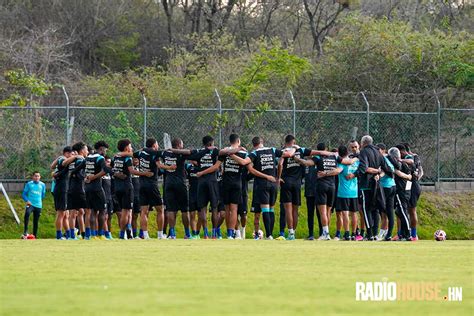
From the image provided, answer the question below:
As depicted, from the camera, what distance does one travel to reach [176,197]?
1019 inches

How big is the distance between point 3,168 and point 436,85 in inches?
560

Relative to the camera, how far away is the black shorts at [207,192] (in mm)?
25406

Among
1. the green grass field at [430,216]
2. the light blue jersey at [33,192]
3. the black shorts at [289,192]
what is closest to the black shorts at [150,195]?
the black shorts at [289,192]

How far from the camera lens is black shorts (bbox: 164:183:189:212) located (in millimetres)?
25781

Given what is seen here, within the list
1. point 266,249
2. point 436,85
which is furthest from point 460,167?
point 266,249

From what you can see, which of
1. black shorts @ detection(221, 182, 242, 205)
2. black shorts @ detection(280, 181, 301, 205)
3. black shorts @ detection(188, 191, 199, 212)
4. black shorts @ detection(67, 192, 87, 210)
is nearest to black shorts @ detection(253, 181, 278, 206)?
black shorts @ detection(280, 181, 301, 205)

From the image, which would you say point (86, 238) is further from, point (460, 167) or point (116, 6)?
point (116, 6)

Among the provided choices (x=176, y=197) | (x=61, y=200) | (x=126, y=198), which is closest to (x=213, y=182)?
(x=176, y=197)

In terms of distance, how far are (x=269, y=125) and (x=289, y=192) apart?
698 cm

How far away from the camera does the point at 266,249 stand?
18.8m

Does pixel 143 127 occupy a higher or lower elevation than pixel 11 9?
lower

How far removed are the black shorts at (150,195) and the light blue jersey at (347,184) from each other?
3.94 m

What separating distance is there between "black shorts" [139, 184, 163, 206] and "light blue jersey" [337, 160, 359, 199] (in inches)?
155

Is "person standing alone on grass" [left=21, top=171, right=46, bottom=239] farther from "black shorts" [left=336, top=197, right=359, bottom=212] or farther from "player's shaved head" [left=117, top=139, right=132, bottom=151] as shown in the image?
"black shorts" [left=336, top=197, right=359, bottom=212]
